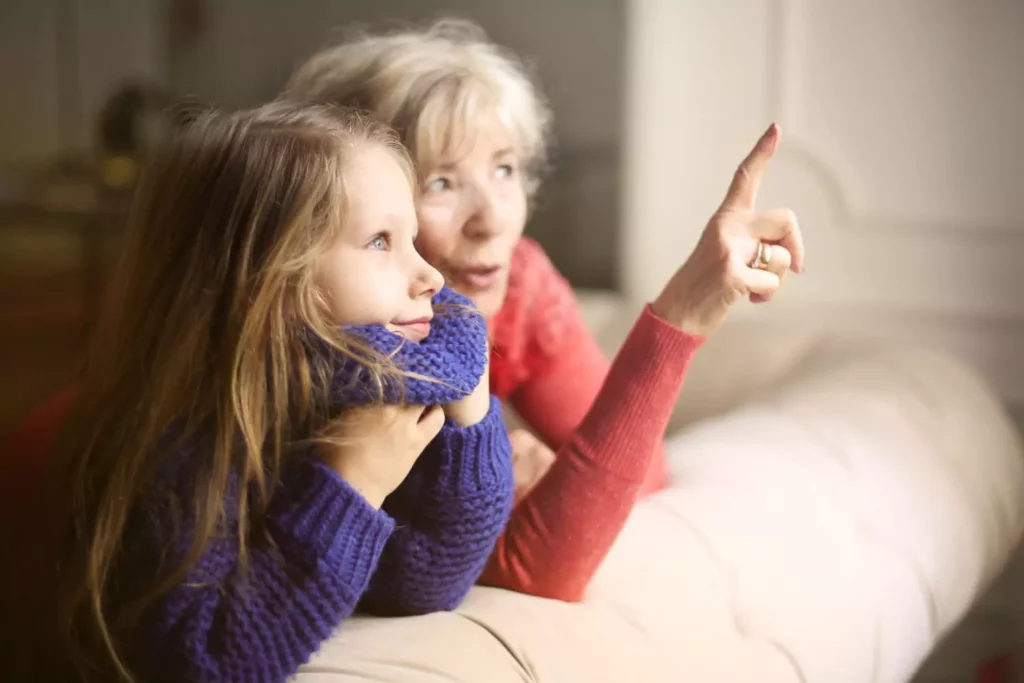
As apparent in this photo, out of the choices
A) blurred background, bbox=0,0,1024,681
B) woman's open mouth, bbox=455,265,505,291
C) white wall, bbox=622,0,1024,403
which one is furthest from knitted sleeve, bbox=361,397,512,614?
white wall, bbox=622,0,1024,403

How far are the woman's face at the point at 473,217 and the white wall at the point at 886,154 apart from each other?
0.47m

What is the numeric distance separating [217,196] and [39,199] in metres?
0.46

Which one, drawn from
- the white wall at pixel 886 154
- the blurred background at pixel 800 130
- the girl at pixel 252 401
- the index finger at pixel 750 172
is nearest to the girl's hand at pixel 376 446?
the girl at pixel 252 401

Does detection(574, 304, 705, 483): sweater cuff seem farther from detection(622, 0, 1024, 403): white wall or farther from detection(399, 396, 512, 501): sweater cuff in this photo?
detection(622, 0, 1024, 403): white wall

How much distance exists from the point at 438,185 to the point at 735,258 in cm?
18

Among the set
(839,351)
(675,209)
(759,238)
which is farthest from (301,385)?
(839,351)

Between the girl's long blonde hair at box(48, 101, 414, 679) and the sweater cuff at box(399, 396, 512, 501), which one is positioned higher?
the girl's long blonde hair at box(48, 101, 414, 679)

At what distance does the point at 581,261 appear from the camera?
133 centimetres

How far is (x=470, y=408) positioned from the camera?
20.9 inches

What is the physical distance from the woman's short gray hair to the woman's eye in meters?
0.01

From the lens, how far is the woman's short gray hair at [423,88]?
24.5 inches

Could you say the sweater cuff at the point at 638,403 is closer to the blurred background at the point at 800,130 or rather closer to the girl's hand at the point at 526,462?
the girl's hand at the point at 526,462

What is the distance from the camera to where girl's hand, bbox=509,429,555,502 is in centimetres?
67

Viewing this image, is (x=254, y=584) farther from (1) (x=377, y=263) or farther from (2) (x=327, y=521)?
(1) (x=377, y=263)
